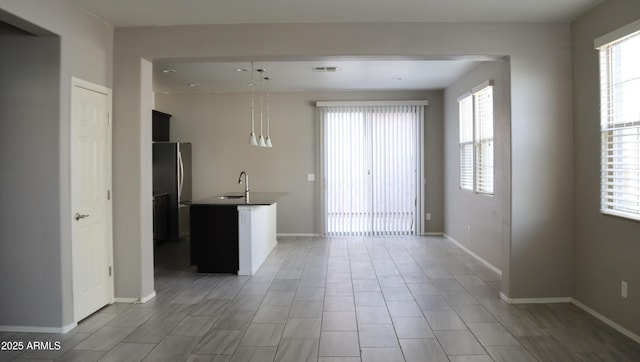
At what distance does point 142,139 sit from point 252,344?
2.26 meters

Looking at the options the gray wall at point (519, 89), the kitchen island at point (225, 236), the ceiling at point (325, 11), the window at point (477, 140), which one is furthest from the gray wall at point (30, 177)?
the window at point (477, 140)

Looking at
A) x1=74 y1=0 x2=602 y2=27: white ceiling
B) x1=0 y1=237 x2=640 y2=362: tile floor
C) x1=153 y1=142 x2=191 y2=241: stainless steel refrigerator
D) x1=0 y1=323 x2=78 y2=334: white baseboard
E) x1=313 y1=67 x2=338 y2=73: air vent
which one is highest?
x1=313 y1=67 x2=338 y2=73: air vent

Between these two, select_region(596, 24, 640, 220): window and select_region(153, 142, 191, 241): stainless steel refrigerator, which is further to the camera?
select_region(153, 142, 191, 241): stainless steel refrigerator

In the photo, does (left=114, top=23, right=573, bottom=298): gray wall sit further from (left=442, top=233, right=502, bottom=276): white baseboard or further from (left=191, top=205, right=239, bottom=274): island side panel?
(left=191, top=205, right=239, bottom=274): island side panel

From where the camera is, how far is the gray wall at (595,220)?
3264 mm

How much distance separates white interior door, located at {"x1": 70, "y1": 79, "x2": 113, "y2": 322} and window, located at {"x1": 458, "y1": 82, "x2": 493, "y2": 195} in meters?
4.41

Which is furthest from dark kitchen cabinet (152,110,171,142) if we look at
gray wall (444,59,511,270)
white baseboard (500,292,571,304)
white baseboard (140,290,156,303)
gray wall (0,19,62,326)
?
white baseboard (500,292,571,304)

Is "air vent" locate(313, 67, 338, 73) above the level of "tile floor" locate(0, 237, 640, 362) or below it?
above

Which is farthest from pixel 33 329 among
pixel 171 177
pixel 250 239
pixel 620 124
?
pixel 620 124

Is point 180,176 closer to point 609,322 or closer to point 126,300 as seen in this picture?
point 126,300

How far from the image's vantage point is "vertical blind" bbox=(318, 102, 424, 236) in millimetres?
7988

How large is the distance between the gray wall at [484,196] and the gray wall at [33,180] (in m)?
3.95

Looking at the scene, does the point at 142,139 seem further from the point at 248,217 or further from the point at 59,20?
the point at 248,217

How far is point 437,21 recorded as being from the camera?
4.07 metres
